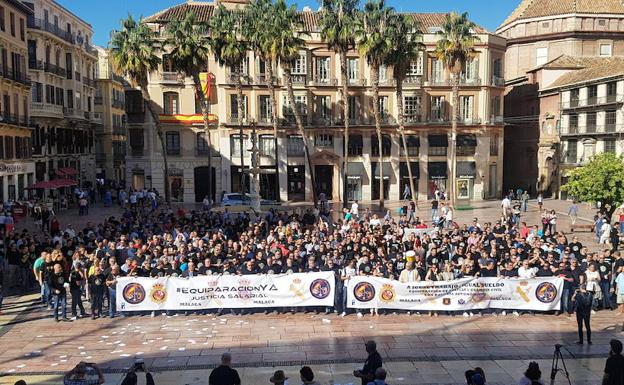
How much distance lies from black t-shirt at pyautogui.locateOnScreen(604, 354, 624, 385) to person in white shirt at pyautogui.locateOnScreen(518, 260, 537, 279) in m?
6.94

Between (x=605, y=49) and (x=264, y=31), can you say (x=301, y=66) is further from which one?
(x=605, y=49)

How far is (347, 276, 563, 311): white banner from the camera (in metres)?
16.9

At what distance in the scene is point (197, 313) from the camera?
1747cm

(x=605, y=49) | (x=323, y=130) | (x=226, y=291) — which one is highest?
(x=605, y=49)

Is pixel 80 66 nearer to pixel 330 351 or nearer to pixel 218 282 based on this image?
pixel 218 282

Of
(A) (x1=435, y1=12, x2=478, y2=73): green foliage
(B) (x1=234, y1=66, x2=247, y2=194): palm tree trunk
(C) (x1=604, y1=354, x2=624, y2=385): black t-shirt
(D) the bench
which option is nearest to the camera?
(C) (x1=604, y1=354, x2=624, y2=385): black t-shirt

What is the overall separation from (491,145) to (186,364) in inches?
1753

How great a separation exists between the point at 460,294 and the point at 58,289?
445 inches

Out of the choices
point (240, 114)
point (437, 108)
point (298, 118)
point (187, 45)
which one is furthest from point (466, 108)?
point (187, 45)

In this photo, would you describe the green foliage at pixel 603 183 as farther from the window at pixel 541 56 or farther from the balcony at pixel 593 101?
the window at pixel 541 56

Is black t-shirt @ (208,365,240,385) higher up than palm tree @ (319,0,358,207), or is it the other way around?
palm tree @ (319,0,358,207)

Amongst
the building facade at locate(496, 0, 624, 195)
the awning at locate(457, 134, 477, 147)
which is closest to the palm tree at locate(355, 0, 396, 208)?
the awning at locate(457, 134, 477, 147)

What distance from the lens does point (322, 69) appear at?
51406 millimetres

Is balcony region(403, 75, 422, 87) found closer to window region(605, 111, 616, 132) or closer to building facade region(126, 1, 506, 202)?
building facade region(126, 1, 506, 202)
